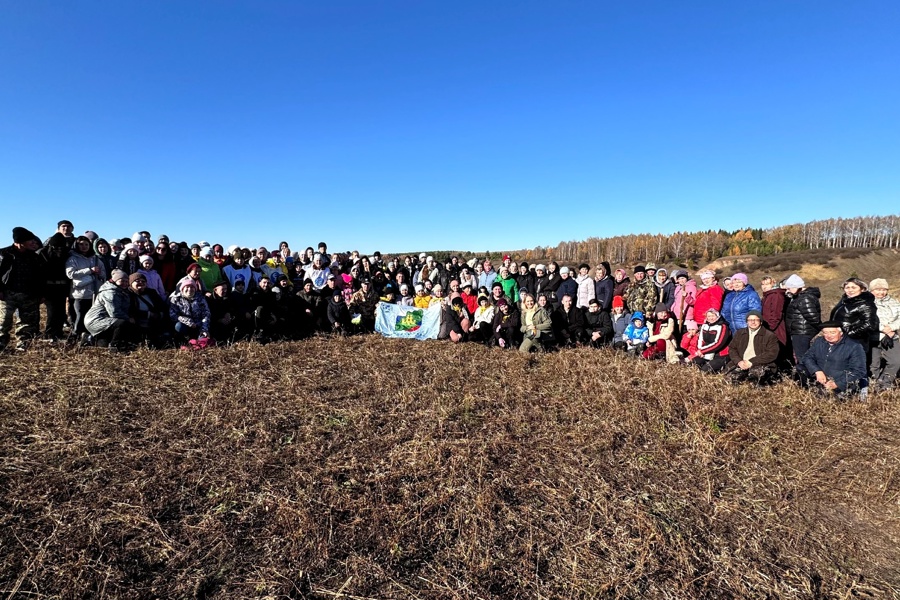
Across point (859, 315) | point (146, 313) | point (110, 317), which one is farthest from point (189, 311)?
point (859, 315)

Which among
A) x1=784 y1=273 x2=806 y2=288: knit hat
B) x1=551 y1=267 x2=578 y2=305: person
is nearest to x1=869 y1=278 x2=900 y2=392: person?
x1=784 y1=273 x2=806 y2=288: knit hat

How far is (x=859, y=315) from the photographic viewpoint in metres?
6.01

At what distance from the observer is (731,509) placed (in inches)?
136

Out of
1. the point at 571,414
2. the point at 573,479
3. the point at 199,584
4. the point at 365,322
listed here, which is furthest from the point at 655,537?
the point at 365,322

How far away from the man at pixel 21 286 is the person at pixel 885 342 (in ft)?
45.1

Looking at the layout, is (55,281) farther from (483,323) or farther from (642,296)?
(642,296)

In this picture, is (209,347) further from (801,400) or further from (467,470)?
(801,400)

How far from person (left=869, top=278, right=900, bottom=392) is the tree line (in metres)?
60.4

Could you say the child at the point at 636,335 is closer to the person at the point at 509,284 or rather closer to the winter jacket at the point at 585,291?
the winter jacket at the point at 585,291

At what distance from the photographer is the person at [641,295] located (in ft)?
30.0

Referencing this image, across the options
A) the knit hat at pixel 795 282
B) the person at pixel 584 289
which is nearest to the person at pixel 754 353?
the knit hat at pixel 795 282

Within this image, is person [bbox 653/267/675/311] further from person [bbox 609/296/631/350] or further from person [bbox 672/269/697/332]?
person [bbox 609/296/631/350]

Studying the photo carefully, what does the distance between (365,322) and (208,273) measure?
376cm

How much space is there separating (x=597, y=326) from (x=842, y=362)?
162 inches
